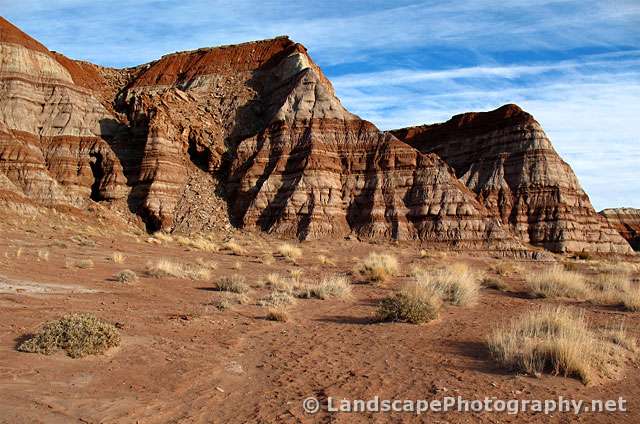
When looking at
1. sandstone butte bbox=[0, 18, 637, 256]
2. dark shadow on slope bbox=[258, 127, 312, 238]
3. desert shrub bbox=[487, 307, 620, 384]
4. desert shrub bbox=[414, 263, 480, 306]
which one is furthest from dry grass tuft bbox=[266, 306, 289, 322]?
dark shadow on slope bbox=[258, 127, 312, 238]

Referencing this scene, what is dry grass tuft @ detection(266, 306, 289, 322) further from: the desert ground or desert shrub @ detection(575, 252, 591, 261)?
desert shrub @ detection(575, 252, 591, 261)

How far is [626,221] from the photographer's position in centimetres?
8431

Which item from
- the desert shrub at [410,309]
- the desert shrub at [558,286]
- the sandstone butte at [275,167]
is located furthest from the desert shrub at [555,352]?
the sandstone butte at [275,167]

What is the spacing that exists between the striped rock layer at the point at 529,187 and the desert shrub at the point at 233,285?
39.6m

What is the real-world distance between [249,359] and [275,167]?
38.9 m

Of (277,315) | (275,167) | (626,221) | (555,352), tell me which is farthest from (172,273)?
(626,221)

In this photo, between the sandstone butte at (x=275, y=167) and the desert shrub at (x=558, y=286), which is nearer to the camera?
the desert shrub at (x=558, y=286)

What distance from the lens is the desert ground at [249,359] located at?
592cm

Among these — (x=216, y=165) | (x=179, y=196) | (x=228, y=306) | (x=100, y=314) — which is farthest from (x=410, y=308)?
(x=216, y=165)

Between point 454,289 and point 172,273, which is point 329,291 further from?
point 172,273

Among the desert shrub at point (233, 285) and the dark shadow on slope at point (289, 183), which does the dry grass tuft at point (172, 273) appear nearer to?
the desert shrub at point (233, 285)

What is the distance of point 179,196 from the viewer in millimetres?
45469

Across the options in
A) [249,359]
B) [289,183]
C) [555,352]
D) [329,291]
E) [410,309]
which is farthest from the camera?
[289,183]

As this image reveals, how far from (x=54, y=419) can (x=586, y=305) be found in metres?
13.0
